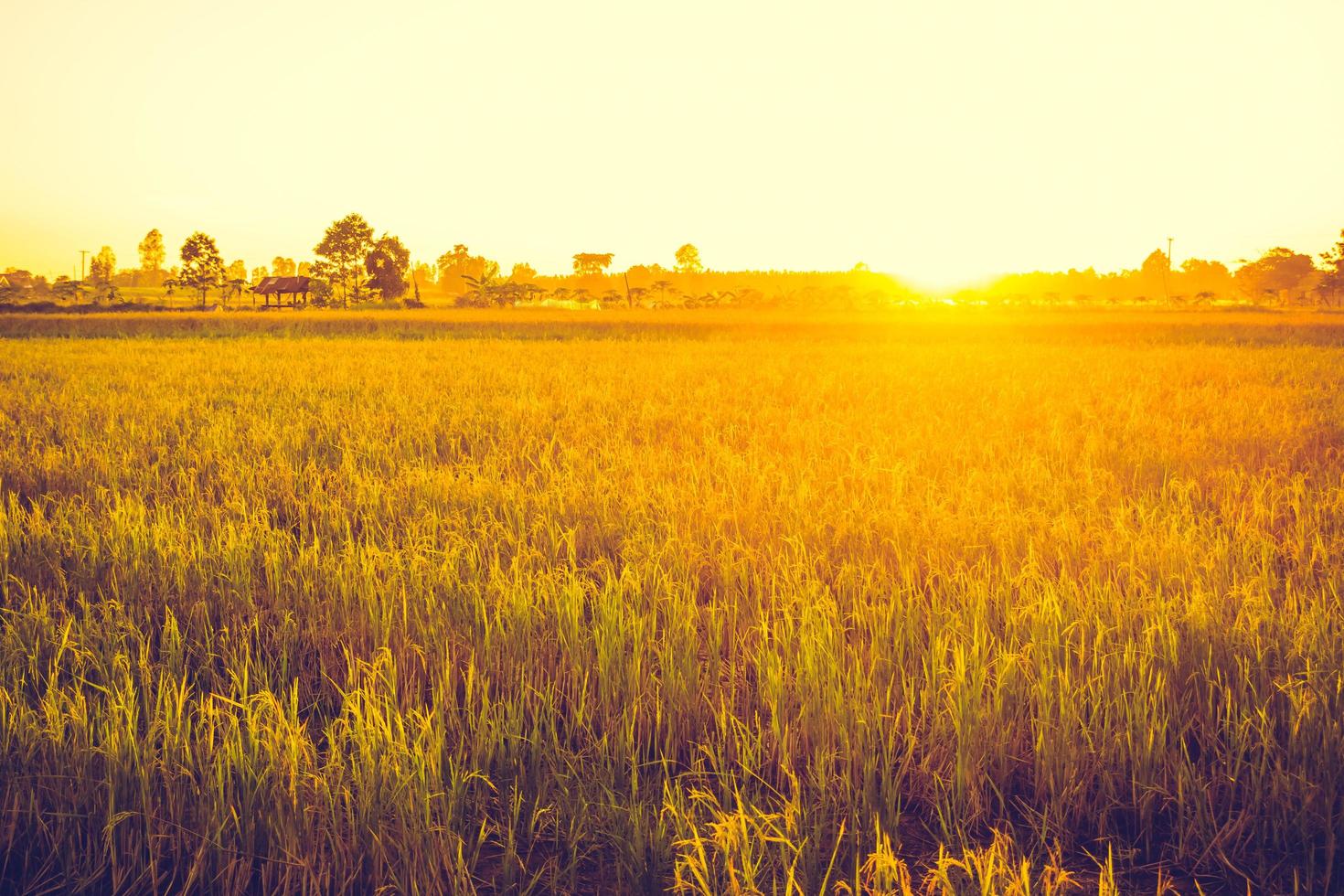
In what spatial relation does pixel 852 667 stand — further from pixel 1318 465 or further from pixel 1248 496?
pixel 1318 465

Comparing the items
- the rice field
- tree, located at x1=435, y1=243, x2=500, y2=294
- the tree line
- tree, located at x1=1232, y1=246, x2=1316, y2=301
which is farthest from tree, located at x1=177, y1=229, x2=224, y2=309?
tree, located at x1=1232, y1=246, x2=1316, y2=301

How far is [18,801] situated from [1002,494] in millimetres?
4305

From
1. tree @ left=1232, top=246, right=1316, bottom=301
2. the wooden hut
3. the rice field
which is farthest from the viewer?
tree @ left=1232, top=246, right=1316, bottom=301

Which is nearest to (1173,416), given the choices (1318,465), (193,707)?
(1318,465)

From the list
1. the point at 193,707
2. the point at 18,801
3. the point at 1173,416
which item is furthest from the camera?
the point at 1173,416

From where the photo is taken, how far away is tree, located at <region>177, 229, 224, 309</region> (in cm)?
6178

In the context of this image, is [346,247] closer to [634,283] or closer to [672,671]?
[634,283]

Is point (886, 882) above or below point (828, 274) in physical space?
below

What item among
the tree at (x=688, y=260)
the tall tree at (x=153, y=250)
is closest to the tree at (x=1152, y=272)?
the tree at (x=688, y=260)

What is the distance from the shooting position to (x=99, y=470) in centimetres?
475

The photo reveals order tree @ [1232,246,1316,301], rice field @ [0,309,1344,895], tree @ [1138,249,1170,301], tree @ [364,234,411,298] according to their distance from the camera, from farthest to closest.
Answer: tree @ [1138,249,1170,301] < tree @ [1232,246,1316,301] < tree @ [364,234,411,298] < rice field @ [0,309,1344,895]

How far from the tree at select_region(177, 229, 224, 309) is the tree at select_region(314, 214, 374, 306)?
31.2 feet

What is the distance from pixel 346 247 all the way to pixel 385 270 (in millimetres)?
4698

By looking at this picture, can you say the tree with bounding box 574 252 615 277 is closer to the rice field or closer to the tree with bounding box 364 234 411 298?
the tree with bounding box 364 234 411 298
